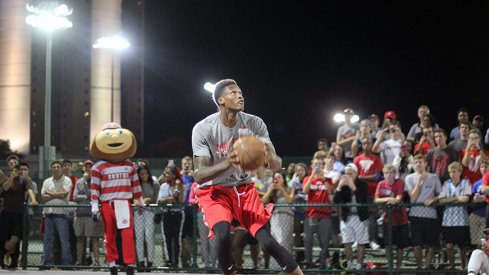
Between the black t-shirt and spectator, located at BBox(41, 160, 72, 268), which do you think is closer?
spectator, located at BBox(41, 160, 72, 268)

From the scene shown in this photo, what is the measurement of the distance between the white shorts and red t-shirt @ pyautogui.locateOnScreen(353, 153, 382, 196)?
1478 millimetres

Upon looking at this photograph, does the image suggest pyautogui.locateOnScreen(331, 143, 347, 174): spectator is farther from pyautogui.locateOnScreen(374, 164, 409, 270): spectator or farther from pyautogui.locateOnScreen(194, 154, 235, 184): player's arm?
pyautogui.locateOnScreen(194, 154, 235, 184): player's arm

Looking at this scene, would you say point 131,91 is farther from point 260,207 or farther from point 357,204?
point 260,207

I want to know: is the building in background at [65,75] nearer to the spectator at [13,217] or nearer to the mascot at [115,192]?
the spectator at [13,217]

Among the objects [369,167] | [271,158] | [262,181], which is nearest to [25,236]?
[262,181]

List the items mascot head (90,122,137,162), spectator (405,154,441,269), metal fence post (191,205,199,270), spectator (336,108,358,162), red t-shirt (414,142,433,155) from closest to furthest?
mascot head (90,122,137,162), spectator (405,154,441,269), metal fence post (191,205,199,270), red t-shirt (414,142,433,155), spectator (336,108,358,162)

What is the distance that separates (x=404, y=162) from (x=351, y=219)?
1.74 meters

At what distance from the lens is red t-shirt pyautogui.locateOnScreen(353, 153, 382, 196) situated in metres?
14.2

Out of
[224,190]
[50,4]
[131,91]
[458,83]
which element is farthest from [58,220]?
[131,91]

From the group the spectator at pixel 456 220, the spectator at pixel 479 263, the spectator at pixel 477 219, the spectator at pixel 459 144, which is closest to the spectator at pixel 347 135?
the spectator at pixel 459 144

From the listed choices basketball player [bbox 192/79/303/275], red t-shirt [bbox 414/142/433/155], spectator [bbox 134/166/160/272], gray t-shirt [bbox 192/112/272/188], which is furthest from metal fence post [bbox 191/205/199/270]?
gray t-shirt [bbox 192/112/272/188]

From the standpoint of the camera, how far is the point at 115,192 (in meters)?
11.3

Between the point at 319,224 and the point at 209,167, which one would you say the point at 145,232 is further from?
the point at 209,167

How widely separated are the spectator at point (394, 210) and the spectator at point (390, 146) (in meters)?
1.38
